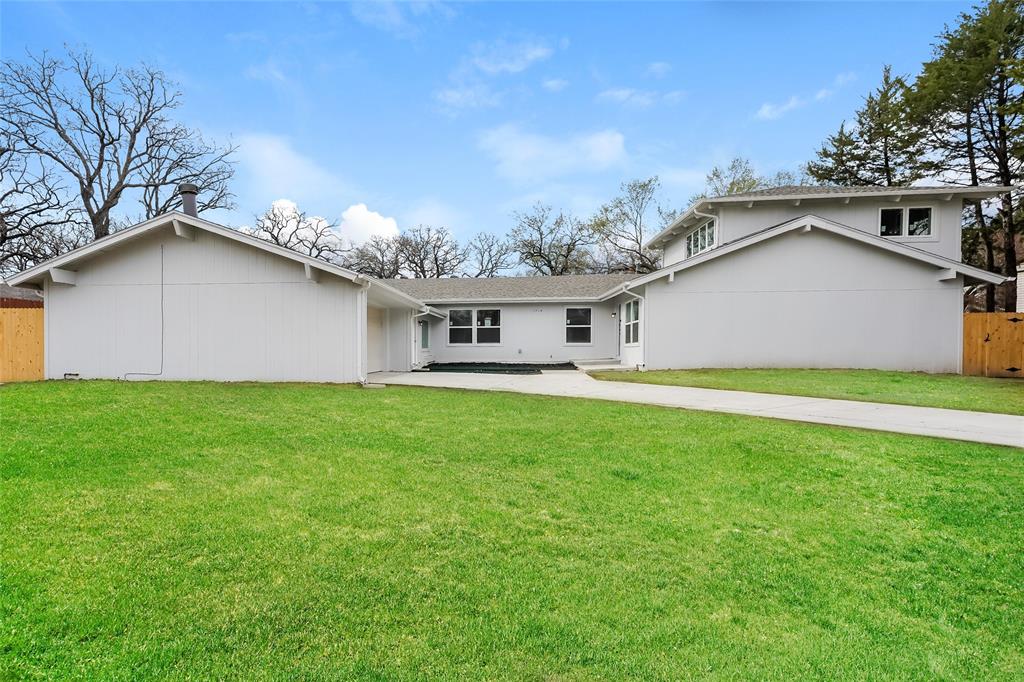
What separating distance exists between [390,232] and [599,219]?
17567 mm

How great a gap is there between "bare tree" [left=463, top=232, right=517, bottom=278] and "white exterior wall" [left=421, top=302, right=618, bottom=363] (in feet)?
69.0

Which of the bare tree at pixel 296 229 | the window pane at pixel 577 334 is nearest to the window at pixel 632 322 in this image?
the window pane at pixel 577 334

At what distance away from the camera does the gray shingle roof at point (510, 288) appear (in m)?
20.9

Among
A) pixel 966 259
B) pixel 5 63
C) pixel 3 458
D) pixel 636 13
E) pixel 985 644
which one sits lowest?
pixel 985 644

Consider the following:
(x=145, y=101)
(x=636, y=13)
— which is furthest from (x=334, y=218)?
(x=636, y=13)

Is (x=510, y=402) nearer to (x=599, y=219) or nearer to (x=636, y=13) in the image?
(x=636, y=13)

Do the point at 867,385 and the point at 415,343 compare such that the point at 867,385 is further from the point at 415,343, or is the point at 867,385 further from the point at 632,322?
the point at 415,343

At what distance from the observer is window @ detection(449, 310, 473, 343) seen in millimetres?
21438

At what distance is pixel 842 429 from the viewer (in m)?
6.64

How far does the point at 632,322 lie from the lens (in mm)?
17562

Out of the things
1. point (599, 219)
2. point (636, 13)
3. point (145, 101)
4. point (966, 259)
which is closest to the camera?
point (636, 13)

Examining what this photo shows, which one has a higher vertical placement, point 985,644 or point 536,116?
point 536,116

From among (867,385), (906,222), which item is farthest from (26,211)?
(906,222)

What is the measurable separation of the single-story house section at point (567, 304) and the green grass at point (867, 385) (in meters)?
1.51
